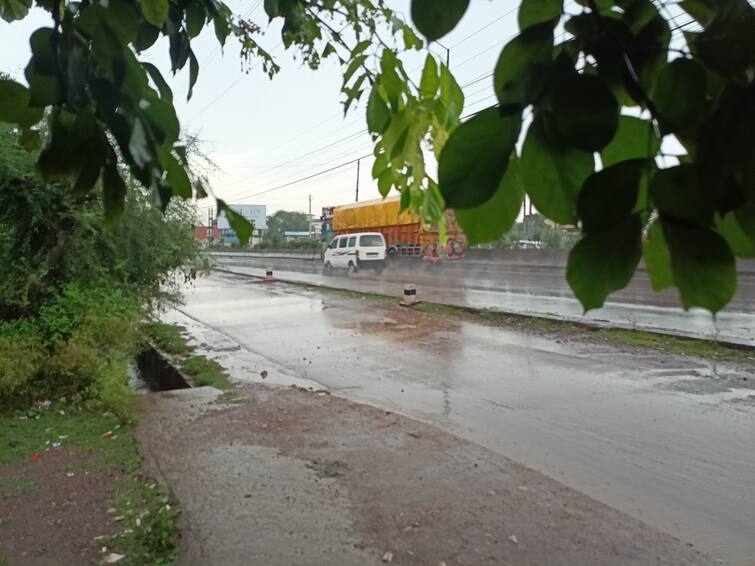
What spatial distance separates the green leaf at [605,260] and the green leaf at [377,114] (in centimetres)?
85

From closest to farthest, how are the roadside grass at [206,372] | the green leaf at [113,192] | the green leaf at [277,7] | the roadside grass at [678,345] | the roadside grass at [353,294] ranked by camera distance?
the green leaf at [113,192] → the green leaf at [277,7] → the roadside grass at [206,372] → the roadside grass at [678,345] → the roadside grass at [353,294]

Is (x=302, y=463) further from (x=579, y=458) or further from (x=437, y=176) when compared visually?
(x=437, y=176)

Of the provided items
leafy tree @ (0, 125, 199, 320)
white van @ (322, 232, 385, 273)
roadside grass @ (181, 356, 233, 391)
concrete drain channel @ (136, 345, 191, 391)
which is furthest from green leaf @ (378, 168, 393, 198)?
white van @ (322, 232, 385, 273)

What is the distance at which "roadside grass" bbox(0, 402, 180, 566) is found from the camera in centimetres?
334

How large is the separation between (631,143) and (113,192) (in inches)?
31.9

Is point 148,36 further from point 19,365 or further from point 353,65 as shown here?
point 19,365

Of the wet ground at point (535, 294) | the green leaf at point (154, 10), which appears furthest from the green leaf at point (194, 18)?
the wet ground at point (535, 294)

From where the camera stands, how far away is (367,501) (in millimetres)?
3967

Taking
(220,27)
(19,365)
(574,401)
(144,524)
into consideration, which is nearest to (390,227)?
(574,401)

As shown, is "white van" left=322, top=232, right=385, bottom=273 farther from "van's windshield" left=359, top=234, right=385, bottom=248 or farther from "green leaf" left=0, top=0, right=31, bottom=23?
"green leaf" left=0, top=0, right=31, bottom=23

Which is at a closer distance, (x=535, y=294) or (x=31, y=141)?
(x=31, y=141)

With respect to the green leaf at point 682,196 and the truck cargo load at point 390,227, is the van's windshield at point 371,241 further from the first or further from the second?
the green leaf at point 682,196

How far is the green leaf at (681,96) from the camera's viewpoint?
75 centimetres

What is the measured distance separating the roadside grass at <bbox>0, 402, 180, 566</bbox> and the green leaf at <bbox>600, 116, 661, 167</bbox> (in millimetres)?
3115
